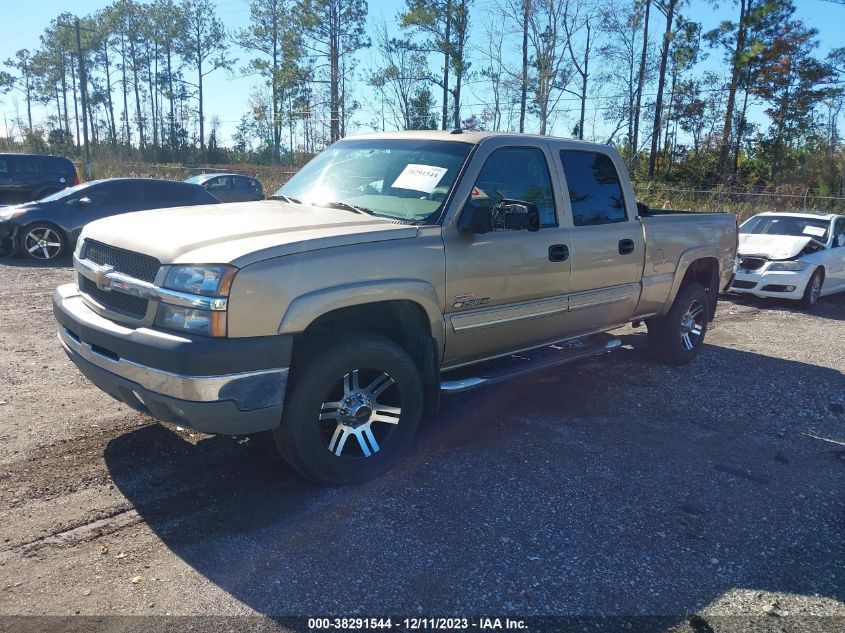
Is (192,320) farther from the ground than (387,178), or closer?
closer

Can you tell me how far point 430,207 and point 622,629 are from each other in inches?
102

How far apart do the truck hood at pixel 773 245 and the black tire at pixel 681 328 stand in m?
4.39

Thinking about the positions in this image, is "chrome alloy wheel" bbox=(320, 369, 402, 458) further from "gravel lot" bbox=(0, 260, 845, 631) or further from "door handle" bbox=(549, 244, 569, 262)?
"door handle" bbox=(549, 244, 569, 262)

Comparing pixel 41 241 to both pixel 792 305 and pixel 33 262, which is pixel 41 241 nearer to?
pixel 33 262

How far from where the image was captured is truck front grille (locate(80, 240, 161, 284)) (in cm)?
349

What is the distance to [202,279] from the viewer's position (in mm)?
3252

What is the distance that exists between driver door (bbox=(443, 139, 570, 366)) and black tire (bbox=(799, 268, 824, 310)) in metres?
7.13

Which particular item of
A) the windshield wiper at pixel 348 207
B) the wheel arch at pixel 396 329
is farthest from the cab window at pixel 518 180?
the wheel arch at pixel 396 329

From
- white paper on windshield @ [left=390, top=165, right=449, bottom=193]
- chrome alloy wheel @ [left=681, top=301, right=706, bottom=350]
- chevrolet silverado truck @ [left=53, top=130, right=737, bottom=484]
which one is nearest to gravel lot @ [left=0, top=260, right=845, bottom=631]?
chevrolet silverado truck @ [left=53, top=130, right=737, bottom=484]

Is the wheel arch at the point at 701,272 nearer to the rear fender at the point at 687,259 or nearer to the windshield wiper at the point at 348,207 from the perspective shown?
the rear fender at the point at 687,259

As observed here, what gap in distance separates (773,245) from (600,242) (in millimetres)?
7233

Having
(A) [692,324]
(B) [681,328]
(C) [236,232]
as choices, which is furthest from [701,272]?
(C) [236,232]

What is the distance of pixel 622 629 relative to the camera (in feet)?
9.21

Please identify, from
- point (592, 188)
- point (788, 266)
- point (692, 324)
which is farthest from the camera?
point (788, 266)
